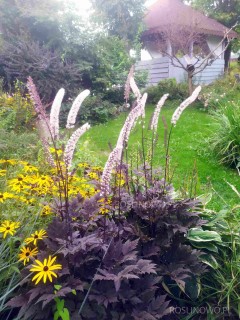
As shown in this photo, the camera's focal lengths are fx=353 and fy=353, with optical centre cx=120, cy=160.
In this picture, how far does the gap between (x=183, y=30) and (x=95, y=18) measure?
3.76 metres

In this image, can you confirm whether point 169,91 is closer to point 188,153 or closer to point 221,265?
point 188,153

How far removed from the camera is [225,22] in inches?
682

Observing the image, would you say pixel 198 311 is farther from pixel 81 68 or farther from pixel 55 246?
pixel 81 68

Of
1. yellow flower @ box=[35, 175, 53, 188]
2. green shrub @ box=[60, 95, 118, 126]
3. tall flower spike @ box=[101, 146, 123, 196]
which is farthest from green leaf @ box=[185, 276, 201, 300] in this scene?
green shrub @ box=[60, 95, 118, 126]

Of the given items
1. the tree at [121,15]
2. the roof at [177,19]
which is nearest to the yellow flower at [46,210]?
the roof at [177,19]

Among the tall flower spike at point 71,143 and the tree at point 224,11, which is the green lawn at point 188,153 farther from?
the tree at point 224,11

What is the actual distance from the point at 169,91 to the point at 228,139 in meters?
6.66

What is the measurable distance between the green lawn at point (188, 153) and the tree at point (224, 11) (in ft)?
26.7

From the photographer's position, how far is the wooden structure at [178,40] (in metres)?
13.1

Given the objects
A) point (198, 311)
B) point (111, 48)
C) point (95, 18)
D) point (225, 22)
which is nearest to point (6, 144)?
point (198, 311)

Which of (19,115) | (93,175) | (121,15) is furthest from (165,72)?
(93,175)

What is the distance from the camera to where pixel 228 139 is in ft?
18.9

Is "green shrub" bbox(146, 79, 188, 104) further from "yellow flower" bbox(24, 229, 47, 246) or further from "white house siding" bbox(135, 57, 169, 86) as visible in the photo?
"yellow flower" bbox(24, 229, 47, 246)

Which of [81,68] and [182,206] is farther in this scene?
[81,68]
